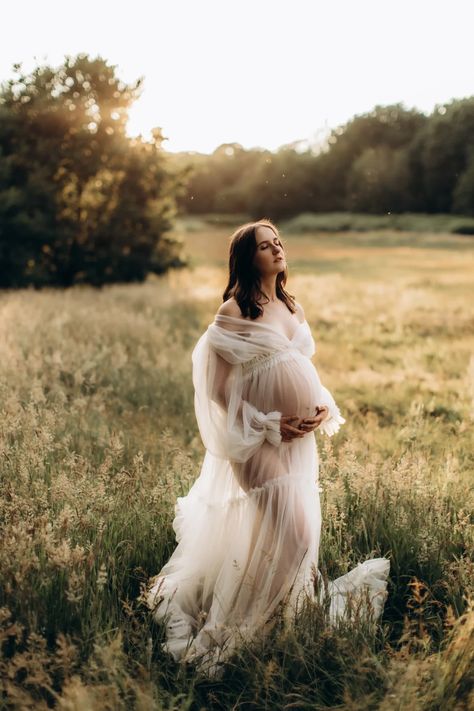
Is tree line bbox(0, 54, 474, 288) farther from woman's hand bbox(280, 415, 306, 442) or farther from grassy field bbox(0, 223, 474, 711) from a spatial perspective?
woman's hand bbox(280, 415, 306, 442)

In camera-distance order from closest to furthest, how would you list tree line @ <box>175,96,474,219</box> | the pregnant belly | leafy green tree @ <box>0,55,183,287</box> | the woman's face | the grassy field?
the grassy field, the pregnant belly, the woman's face, leafy green tree @ <box>0,55,183,287</box>, tree line @ <box>175,96,474,219</box>

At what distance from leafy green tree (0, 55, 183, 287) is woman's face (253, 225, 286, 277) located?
17.6 metres

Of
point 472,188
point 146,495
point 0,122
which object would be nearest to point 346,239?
point 472,188

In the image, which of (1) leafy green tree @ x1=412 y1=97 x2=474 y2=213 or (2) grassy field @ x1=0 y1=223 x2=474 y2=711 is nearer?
(2) grassy field @ x1=0 y1=223 x2=474 y2=711

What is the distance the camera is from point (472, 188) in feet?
95.2

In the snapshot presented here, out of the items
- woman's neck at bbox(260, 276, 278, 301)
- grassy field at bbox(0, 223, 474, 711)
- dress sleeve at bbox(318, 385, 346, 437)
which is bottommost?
grassy field at bbox(0, 223, 474, 711)

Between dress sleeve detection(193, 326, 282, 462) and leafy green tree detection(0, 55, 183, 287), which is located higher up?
leafy green tree detection(0, 55, 183, 287)

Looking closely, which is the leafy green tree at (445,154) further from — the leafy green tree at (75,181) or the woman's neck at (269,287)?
the woman's neck at (269,287)

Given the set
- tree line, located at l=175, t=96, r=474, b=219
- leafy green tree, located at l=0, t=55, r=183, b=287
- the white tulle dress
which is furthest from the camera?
tree line, located at l=175, t=96, r=474, b=219

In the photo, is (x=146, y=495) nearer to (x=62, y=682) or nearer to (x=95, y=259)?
(x=62, y=682)

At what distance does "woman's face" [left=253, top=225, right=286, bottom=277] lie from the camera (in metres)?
3.67

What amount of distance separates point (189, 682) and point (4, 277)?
63.9 ft

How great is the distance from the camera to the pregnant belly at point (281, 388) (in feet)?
11.7

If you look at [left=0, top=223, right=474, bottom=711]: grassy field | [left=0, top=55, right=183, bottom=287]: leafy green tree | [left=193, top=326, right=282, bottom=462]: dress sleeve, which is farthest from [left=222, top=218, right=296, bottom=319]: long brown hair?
[left=0, top=55, right=183, bottom=287]: leafy green tree
